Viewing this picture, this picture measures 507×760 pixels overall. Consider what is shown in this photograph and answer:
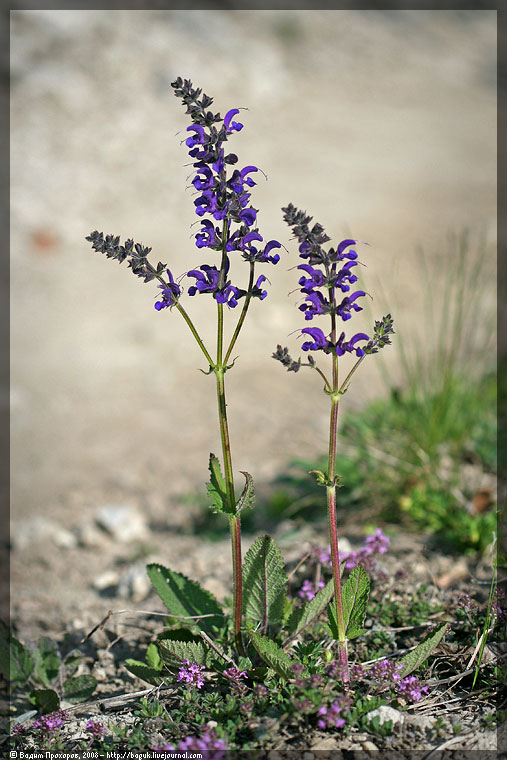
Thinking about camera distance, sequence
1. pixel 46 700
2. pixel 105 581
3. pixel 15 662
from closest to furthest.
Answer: pixel 46 700 < pixel 15 662 < pixel 105 581

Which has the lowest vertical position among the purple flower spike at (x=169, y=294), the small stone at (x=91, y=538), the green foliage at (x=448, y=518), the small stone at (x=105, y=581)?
the small stone at (x=105, y=581)

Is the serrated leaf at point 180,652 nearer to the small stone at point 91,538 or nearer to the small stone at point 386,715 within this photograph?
the small stone at point 386,715

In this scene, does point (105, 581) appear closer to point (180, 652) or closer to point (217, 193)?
point (180, 652)

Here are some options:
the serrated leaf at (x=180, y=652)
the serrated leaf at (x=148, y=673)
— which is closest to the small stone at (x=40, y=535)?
the serrated leaf at (x=148, y=673)

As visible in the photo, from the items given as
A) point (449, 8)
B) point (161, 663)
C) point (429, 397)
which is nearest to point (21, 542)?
point (161, 663)

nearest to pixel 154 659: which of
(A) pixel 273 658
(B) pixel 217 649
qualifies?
(B) pixel 217 649
